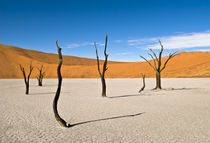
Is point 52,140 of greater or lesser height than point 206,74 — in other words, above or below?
below

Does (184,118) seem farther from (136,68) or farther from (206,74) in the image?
(136,68)

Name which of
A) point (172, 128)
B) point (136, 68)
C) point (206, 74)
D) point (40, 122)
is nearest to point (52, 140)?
point (40, 122)

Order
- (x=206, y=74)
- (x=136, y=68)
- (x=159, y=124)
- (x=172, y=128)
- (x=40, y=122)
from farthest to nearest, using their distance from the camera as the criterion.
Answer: (x=136, y=68), (x=206, y=74), (x=40, y=122), (x=159, y=124), (x=172, y=128)

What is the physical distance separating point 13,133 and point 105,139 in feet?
9.49

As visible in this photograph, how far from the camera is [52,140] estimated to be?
17.1 feet

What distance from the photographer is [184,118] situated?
289 inches

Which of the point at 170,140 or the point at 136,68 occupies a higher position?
the point at 136,68

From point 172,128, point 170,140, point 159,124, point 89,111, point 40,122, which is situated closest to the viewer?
point 170,140

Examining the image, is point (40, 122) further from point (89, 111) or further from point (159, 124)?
point (159, 124)

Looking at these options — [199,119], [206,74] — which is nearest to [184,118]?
[199,119]

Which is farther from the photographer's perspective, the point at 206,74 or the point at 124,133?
the point at 206,74

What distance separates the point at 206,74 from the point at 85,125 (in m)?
45.3

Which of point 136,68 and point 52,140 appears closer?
point 52,140

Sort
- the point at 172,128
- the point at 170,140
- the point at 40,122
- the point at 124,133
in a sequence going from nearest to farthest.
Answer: the point at 170,140
the point at 124,133
the point at 172,128
the point at 40,122
